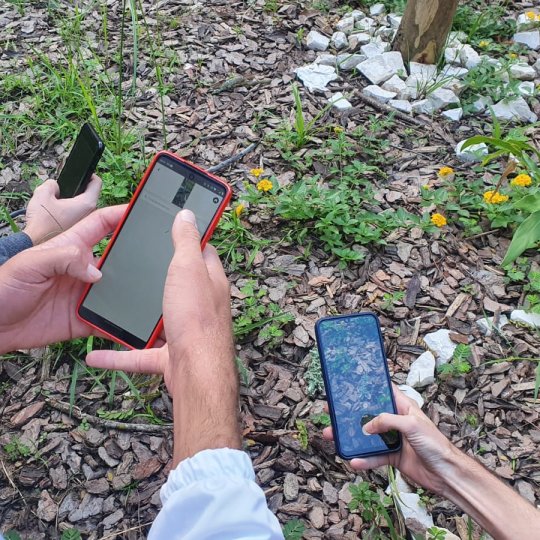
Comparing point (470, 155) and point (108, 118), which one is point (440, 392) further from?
point (108, 118)

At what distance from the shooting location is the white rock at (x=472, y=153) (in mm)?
2674

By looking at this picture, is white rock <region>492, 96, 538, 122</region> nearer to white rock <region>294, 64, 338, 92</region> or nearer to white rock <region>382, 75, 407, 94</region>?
white rock <region>382, 75, 407, 94</region>

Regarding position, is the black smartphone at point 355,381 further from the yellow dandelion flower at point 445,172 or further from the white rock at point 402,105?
the white rock at point 402,105

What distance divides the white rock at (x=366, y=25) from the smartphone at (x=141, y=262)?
79.5 inches

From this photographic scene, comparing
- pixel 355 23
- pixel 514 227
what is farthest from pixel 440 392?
pixel 355 23

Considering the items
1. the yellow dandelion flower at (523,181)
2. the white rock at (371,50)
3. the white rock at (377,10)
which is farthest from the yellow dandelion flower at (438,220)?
the white rock at (377,10)

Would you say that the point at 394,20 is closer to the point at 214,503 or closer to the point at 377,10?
the point at 377,10

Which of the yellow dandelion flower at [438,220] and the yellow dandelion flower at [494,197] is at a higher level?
the yellow dandelion flower at [494,197]

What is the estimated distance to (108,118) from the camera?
2.92m

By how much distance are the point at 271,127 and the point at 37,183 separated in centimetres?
112

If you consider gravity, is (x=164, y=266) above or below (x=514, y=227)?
above

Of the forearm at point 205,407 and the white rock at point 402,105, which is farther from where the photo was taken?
the white rock at point 402,105

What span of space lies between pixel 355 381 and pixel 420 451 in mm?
278

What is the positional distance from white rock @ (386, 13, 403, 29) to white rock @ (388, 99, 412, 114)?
66cm
